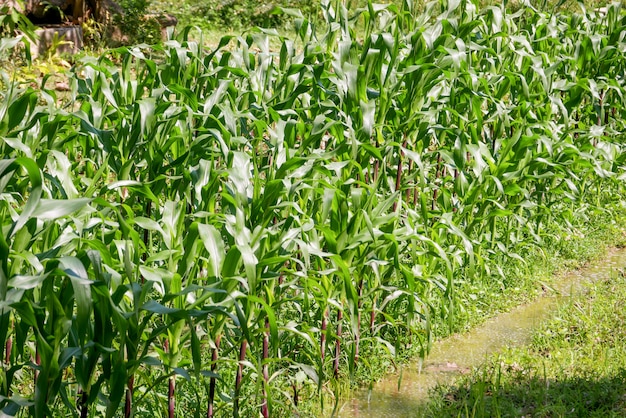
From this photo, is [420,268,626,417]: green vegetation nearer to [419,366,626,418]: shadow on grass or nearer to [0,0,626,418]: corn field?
[419,366,626,418]: shadow on grass

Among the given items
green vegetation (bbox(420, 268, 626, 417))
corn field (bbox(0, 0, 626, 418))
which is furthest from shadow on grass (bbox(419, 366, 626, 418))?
corn field (bbox(0, 0, 626, 418))

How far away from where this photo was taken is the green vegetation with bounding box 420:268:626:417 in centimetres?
348

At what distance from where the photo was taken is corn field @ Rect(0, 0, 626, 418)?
9.06 feet

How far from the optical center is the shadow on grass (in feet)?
11.3

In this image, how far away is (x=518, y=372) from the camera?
379 centimetres

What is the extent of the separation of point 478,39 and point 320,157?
98.2 inches

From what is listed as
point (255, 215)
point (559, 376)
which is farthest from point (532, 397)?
point (255, 215)

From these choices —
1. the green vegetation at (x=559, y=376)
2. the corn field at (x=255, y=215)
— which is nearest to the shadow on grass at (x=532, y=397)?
the green vegetation at (x=559, y=376)

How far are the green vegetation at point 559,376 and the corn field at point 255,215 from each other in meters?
0.35

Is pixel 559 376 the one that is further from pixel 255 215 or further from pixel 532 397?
pixel 255 215

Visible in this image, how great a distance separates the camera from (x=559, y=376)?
3760mm

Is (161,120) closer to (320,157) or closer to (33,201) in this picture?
(320,157)

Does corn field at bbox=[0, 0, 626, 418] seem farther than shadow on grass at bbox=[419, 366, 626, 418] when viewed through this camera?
No

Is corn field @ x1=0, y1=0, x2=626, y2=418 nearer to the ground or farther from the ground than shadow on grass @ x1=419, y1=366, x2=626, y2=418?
farther from the ground
